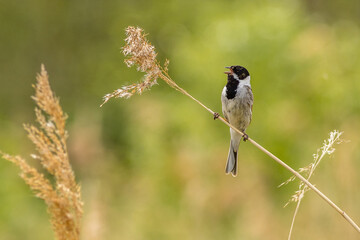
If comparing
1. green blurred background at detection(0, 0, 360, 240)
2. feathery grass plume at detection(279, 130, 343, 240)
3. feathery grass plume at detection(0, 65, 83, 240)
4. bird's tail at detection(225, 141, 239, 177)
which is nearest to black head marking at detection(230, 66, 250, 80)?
bird's tail at detection(225, 141, 239, 177)

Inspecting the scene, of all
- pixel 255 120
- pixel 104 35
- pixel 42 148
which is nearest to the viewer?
pixel 42 148

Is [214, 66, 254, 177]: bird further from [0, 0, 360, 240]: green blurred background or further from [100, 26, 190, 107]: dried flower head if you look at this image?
[100, 26, 190, 107]: dried flower head

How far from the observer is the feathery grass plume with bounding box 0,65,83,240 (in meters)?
1.75

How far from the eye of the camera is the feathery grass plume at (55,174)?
5.74ft

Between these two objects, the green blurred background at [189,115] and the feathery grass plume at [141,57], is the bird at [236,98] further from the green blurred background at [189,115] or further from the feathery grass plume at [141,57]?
the feathery grass plume at [141,57]

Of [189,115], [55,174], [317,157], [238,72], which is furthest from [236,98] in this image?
[189,115]

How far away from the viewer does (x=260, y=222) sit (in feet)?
14.8

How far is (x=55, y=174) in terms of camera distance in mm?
1833

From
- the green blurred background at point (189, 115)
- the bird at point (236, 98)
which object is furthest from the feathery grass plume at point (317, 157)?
the bird at point (236, 98)

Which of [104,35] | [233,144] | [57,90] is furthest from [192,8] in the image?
[233,144]

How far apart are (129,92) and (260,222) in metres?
2.76

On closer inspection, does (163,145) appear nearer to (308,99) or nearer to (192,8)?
(308,99)

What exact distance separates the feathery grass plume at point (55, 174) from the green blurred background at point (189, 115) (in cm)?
116

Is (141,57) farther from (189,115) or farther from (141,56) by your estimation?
(189,115)
